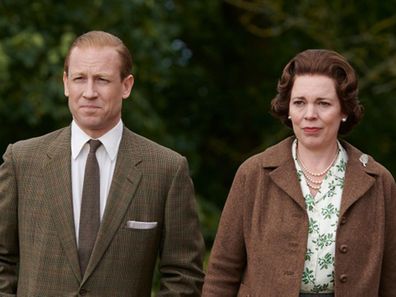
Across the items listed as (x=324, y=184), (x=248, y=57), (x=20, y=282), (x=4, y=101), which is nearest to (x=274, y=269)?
(x=324, y=184)

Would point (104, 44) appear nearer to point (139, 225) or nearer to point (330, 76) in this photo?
point (139, 225)

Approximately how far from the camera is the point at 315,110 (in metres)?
4.34

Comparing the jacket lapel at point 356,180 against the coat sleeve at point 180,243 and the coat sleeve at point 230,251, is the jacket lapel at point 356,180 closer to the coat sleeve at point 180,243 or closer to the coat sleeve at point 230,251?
the coat sleeve at point 230,251

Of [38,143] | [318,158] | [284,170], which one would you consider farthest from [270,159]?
[38,143]

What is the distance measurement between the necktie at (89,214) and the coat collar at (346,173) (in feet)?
2.25

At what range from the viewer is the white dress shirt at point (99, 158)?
178 inches

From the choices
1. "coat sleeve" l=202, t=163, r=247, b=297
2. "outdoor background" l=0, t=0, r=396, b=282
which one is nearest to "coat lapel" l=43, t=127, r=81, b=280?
"coat sleeve" l=202, t=163, r=247, b=297

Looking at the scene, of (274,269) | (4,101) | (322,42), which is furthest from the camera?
(322,42)

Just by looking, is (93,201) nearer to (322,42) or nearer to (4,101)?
(4,101)

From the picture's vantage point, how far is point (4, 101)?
→ 8.55 m

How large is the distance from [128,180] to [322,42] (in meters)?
6.12

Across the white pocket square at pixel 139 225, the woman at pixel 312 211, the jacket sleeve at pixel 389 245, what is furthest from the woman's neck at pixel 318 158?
Answer: the white pocket square at pixel 139 225

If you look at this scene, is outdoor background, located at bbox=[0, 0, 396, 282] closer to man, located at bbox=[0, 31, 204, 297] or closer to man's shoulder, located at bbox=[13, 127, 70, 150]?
man's shoulder, located at bbox=[13, 127, 70, 150]

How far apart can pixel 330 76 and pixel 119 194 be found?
968 mm
